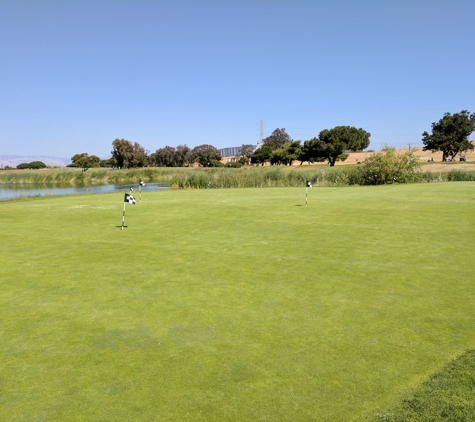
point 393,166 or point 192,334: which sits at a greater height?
point 393,166

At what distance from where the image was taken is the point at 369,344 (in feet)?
15.3

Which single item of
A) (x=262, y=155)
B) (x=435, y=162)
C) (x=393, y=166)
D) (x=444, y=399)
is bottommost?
(x=444, y=399)

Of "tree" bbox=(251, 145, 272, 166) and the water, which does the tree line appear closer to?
"tree" bbox=(251, 145, 272, 166)

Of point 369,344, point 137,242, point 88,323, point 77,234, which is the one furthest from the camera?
point 77,234

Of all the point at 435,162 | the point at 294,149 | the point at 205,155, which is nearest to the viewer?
the point at 435,162

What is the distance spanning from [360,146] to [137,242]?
7942 centimetres

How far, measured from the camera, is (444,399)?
11.7 feet

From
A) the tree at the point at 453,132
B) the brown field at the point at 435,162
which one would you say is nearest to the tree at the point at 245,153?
the brown field at the point at 435,162

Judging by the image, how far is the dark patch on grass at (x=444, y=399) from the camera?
3.35 meters

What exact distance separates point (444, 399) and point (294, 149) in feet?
310

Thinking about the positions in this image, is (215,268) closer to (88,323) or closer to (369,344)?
(88,323)

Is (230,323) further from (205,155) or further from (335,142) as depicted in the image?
(205,155)

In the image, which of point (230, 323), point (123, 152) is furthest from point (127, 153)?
point (230, 323)

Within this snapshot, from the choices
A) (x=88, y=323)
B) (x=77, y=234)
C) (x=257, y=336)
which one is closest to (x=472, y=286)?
(x=257, y=336)
